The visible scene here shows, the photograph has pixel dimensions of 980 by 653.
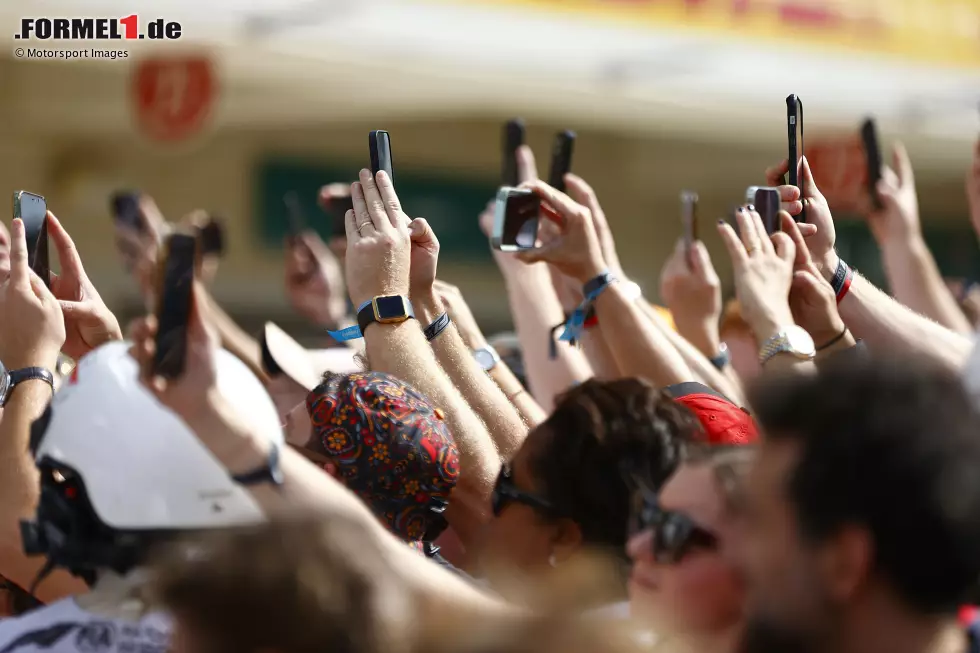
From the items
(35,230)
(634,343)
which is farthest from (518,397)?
(35,230)

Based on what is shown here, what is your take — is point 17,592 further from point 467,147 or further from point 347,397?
point 467,147

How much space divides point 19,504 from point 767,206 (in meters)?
1.70

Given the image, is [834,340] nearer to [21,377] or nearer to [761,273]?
[761,273]

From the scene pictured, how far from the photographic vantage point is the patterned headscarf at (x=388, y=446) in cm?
243

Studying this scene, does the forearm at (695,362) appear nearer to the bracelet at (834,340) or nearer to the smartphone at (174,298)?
the bracelet at (834,340)

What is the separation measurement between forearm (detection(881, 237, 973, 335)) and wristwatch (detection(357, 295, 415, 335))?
216 cm

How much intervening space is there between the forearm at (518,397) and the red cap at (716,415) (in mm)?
529

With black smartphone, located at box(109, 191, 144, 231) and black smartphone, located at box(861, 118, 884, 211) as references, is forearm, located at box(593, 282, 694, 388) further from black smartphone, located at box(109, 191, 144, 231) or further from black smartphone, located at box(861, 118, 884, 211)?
black smartphone, located at box(109, 191, 144, 231)

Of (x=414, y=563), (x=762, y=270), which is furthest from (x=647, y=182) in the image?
(x=414, y=563)

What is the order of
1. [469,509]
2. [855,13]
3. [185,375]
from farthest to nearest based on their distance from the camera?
[855,13] → [469,509] → [185,375]

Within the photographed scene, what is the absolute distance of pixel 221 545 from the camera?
Result: 4.80ft

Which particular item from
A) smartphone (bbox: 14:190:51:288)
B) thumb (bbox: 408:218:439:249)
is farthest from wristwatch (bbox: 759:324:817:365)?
smartphone (bbox: 14:190:51:288)

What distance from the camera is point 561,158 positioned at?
3736 mm

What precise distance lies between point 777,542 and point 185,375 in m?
0.79
